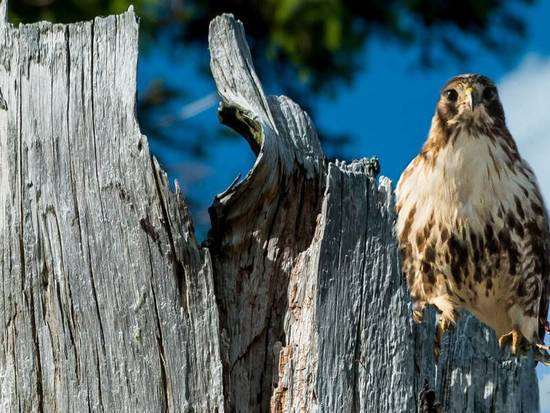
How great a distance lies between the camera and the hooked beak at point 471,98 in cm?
495

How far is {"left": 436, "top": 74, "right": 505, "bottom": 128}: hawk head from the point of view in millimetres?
4957

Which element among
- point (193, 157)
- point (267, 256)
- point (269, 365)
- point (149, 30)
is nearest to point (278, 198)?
point (267, 256)

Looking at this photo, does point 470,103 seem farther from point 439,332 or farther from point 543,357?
point 439,332

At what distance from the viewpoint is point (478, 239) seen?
4555 millimetres

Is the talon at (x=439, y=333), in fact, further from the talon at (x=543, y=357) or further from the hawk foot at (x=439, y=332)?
the talon at (x=543, y=357)

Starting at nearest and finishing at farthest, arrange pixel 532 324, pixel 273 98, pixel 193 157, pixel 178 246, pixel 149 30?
pixel 178 246 → pixel 273 98 → pixel 532 324 → pixel 149 30 → pixel 193 157

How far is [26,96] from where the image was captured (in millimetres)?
2725

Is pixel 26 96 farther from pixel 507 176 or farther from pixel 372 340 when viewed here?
pixel 507 176

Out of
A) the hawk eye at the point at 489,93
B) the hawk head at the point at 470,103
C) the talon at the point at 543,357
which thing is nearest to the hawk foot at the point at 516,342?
the talon at the point at 543,357

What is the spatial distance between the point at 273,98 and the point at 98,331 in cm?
69

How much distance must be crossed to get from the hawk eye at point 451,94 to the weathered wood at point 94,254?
264cm

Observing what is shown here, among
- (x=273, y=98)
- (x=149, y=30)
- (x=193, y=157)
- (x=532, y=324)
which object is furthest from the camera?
(x=193, y=157)

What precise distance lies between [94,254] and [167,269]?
168 millimetres

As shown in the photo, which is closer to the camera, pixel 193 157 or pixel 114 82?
pixel 114 82
